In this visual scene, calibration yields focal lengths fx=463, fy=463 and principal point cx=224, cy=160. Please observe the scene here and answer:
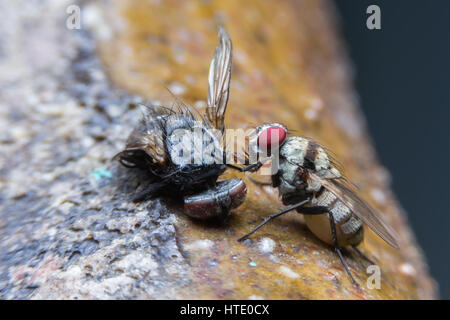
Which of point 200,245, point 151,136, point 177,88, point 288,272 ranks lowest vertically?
point 288,272

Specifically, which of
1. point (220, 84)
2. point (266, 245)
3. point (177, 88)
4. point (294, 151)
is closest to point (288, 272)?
point (266, 245)

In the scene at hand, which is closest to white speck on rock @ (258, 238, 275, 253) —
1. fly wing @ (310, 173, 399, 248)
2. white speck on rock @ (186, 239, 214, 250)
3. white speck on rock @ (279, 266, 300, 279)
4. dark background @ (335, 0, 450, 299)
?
white speck on rock @ (279, 266, 300, 279)

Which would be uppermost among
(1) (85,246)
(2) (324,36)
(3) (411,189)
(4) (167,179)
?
(2) (324,36)

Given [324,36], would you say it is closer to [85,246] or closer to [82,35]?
[82,35]

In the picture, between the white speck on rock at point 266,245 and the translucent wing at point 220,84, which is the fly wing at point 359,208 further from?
the translucent wing at point 220,84

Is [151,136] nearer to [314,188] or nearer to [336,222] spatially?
[314,188]
